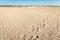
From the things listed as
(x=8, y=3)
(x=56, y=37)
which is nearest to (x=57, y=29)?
(x=56, y=37)

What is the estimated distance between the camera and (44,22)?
1161 cm

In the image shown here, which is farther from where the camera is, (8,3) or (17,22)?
(8,3)

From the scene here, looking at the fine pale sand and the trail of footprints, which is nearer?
the trail of footprints

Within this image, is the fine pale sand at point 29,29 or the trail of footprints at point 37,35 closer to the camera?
the trail of footprints at point 37,35

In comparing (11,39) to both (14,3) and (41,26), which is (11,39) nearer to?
(41,26)

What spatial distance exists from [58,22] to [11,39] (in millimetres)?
3341

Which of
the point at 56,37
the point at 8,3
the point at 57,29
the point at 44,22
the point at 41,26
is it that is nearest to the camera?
the point at 56,37

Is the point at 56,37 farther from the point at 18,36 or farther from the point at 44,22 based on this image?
the point at 44,22

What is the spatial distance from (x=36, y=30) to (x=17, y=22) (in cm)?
189

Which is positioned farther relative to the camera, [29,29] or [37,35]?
[29,29]

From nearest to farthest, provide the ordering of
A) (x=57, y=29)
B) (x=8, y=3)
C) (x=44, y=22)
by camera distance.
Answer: (x=57, y=29) < (x=44, y=22) < (x=8, y=3)

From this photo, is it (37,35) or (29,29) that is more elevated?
(29,29)

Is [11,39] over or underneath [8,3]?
underneath

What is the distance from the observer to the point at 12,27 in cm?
1070
